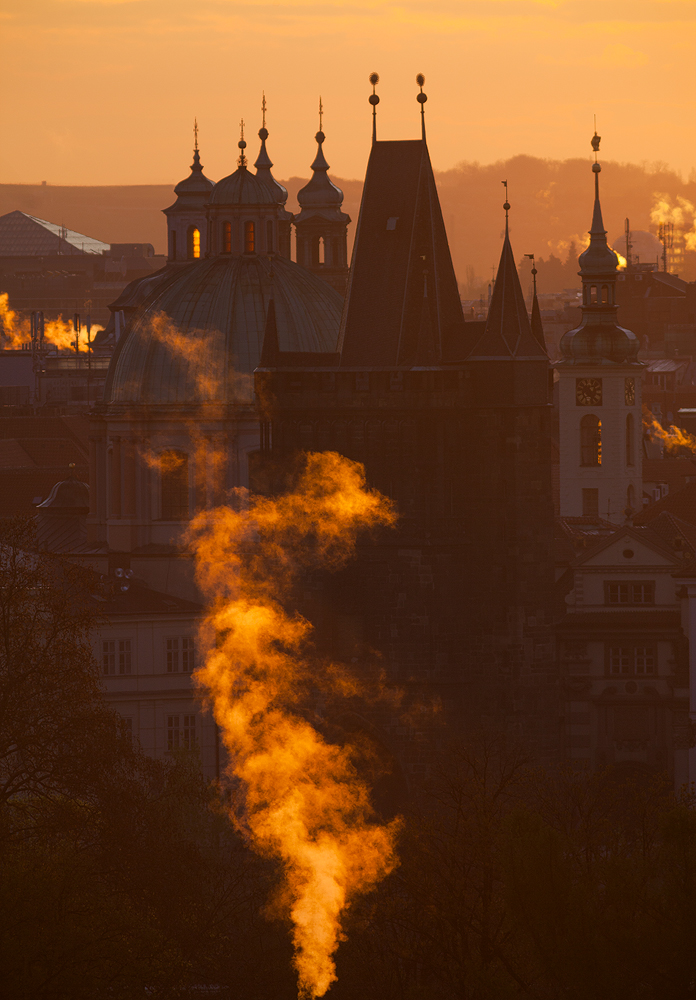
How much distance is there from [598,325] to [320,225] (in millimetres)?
21397

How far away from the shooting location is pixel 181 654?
12344 cm

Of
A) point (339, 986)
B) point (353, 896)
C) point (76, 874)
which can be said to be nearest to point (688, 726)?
point (353, 896)

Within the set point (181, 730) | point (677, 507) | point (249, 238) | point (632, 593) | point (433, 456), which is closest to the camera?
point (433, 456)

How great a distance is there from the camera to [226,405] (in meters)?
139

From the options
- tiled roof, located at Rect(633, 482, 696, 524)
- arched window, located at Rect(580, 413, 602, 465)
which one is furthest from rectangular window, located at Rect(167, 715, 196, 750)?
arched window, located at Rect(580, 413, 602, 465)

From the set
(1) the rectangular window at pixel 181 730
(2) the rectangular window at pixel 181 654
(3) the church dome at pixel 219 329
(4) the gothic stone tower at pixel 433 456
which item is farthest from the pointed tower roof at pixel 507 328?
(3) the church dome at pixel 219 329

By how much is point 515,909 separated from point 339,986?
7048mm

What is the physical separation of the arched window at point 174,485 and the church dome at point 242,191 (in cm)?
1782

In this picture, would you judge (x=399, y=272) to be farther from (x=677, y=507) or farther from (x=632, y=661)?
(x=677, y=507)

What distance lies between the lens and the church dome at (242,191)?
148750mm

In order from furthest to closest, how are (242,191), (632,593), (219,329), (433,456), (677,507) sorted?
1. (242,191)
2. (677,507)
3. (219,329)
4. (632,593)
5. (433,456)

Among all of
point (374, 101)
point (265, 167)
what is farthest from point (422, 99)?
point (265, 167)

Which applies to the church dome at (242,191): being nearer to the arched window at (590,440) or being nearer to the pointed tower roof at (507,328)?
the arched window at (590,440)

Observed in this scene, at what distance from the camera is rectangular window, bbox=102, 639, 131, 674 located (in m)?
122
